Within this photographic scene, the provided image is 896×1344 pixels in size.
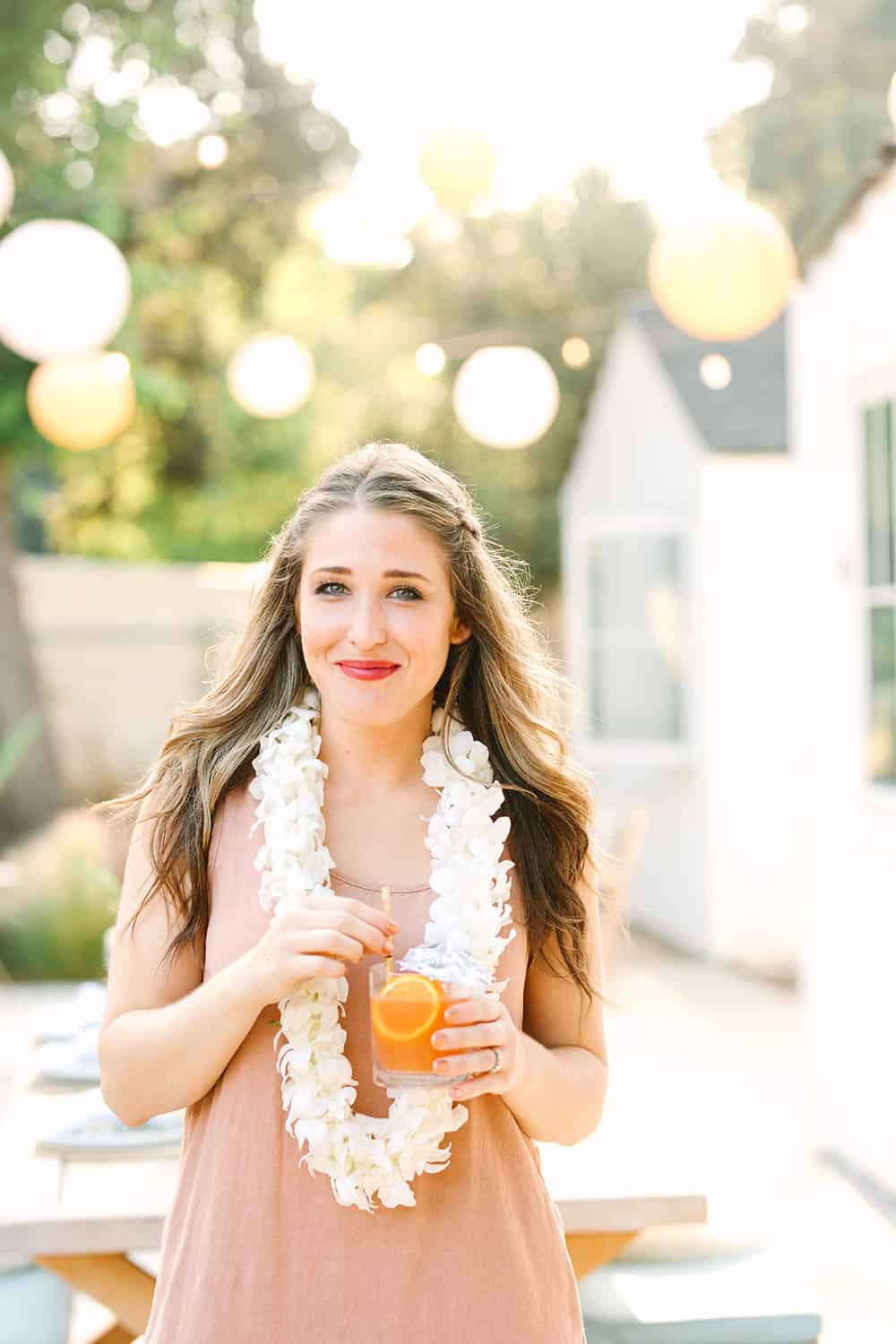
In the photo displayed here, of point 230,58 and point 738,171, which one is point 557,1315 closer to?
point 230,58

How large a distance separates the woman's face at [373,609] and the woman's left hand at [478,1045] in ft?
1.15

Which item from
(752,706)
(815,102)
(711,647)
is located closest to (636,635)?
(711,647)

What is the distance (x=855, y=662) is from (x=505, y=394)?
92.7 inches

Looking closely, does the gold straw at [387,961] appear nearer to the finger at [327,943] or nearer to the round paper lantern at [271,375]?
the finger at [327,943]

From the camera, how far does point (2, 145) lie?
9281mm

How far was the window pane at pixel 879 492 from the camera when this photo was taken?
16.7ft

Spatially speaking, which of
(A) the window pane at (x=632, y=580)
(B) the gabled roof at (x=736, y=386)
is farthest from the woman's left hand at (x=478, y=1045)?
(A) the window pane at (x=632, y=580)

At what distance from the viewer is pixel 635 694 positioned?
10.2m

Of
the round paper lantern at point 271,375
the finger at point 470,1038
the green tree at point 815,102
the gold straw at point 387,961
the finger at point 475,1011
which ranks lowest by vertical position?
the finger at point 470,1038

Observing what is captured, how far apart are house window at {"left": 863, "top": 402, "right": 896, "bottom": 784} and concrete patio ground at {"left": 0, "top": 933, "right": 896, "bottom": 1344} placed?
130cm

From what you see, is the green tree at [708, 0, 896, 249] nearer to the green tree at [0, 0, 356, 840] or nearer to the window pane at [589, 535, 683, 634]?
the green tree at [0, 0, 356, 840]

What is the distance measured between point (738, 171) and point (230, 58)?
807 centimetres

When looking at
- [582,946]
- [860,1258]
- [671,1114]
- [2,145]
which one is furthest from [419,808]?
[2,145]

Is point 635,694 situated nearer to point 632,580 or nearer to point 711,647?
point 632,580
